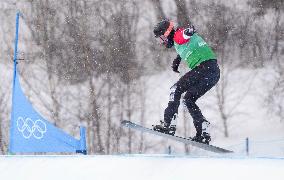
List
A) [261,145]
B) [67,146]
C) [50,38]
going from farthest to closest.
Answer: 1. [50,38]
2. [261,145]
3. [67,146]

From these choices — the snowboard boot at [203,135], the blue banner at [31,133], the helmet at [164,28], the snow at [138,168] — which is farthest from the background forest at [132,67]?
the snow at [138,168]

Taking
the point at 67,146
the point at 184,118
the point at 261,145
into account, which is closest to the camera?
the point at 67,146

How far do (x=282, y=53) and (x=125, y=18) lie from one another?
7.21 m

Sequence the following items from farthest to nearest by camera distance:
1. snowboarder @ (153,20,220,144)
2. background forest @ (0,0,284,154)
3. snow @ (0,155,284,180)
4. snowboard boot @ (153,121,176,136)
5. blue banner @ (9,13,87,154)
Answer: background forest @ (0,0,284,154), blue banner @ (9,13,87,154), snowboard boot @ (153,121,176,136), snowboarder @ (153,20,220,144), snow @ (0,155,284,180)

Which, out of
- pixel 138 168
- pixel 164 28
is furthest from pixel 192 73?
pixel 138 168

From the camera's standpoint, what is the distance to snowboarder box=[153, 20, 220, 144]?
649 cm

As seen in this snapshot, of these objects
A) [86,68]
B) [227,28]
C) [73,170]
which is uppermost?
[227,28]

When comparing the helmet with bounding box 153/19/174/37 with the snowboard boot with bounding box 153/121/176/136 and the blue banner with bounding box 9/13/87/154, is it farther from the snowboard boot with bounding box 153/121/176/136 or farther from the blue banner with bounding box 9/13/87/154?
the blue banner with bounding box 9/13/87/154

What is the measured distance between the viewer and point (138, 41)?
23.0m

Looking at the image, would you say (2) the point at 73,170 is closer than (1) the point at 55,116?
Yes

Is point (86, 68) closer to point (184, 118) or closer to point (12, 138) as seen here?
point (184, 118)

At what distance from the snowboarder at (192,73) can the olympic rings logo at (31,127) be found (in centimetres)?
234

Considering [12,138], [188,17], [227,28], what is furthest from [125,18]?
[12,138]

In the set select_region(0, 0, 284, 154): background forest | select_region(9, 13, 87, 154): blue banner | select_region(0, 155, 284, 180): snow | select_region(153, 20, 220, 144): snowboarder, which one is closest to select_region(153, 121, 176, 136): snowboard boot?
select_region(153, 20, 220, 144): snowboarder
